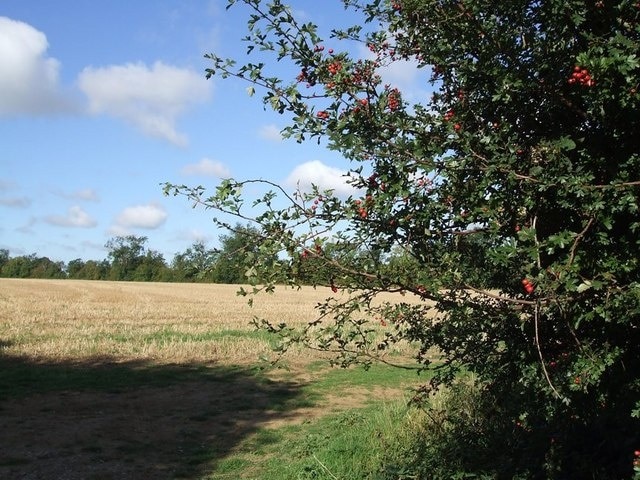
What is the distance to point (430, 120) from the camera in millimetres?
3223

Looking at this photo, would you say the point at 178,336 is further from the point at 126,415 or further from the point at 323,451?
the point at 323,451

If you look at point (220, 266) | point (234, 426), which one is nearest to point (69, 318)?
point (234, 426)

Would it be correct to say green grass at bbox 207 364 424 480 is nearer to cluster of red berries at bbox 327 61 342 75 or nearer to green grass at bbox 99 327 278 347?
cluster of red berries at bbox 327 61 342 75

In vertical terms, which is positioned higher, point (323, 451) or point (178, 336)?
point (178, 336)

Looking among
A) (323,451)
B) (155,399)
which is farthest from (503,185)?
(155,399)

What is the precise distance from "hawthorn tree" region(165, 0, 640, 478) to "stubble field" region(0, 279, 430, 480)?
1.02 meters

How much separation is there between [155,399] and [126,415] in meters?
1.25

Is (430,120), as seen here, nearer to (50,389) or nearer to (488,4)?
(488,4)

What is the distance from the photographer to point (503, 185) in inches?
122

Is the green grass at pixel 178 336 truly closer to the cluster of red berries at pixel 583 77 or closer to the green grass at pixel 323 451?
the green grass at pixel 323 451

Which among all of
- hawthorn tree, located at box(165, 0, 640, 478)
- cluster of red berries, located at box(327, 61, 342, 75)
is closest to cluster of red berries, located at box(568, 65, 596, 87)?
hawthorn tree, located at box(165, 0, 640, 478)

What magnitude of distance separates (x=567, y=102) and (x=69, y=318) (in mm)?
22749

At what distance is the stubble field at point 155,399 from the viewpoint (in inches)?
283

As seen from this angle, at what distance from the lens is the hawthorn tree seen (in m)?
2.73
